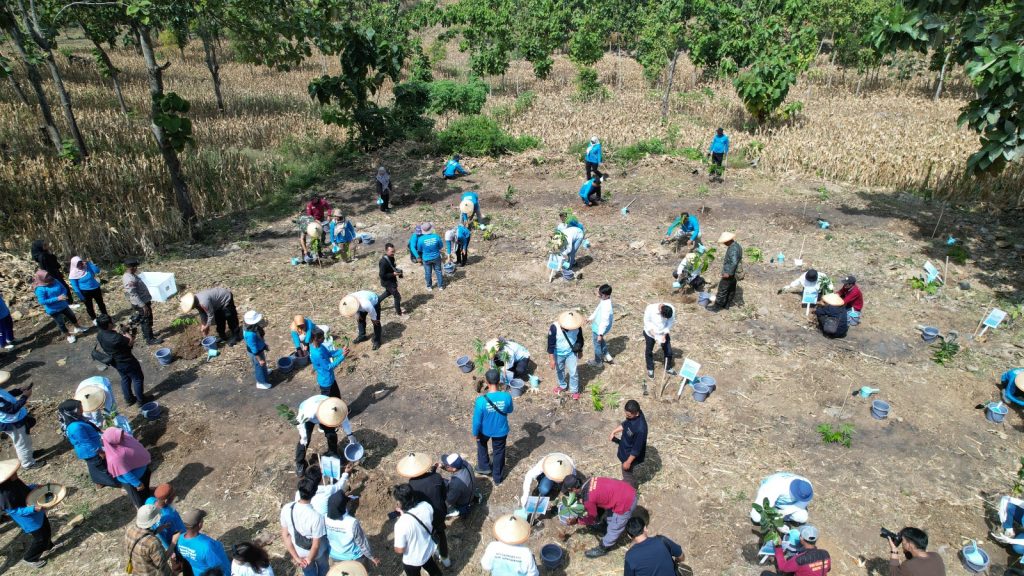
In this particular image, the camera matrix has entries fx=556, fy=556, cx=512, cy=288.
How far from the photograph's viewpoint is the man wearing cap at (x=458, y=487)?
23.0ft

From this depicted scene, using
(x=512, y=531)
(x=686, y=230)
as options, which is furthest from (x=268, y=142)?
(x=512, y=531)

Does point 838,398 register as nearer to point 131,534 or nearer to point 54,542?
point 131,534

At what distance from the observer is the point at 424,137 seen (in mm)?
23422

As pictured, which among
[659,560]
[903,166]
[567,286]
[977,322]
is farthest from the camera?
[903,166]

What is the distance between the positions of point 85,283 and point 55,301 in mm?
606

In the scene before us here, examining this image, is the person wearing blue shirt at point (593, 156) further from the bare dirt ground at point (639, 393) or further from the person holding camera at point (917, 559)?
the person holding camera at point (917, 559)

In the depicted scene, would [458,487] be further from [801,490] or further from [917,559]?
[917,559]

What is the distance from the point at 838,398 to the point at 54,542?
466 inches

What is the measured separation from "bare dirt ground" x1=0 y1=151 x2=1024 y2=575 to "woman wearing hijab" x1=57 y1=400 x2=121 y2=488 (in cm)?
70

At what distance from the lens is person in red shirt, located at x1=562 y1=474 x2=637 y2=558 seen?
6547mm

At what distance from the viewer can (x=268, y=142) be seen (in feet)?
76.1

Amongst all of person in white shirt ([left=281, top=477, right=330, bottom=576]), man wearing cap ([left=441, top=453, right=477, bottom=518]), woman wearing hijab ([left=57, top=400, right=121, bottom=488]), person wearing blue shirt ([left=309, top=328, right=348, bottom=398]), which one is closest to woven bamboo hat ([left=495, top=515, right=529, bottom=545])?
man wearing cap ([left=441, top=453, right=477, bottom=518])

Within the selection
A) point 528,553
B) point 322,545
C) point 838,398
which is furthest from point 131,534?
point 838,398

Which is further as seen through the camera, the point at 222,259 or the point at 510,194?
the point at 510,194
